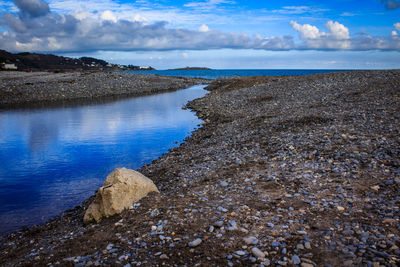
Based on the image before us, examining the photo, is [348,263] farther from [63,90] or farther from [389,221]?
[63,90]

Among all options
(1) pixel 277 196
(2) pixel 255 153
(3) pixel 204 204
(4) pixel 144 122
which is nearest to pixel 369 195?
(1) pixel 277 196

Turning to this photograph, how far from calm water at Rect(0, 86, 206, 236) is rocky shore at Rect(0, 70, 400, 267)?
1893 millimetres

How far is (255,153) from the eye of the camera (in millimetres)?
12312

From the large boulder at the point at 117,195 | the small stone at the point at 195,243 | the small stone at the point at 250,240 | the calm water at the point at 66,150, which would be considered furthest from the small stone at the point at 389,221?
the calm water at the point at 66,150

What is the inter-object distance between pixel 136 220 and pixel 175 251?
1.88 meters

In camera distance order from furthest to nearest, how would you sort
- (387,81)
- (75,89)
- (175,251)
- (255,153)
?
(75,89), (387,81), (255,153), (175,251)

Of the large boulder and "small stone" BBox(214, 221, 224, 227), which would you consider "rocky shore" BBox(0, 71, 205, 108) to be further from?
"small stone" BBox(214, 221, 224, 227)

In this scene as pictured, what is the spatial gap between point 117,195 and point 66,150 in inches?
453

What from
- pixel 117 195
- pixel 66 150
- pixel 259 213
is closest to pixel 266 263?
pixel 259 213

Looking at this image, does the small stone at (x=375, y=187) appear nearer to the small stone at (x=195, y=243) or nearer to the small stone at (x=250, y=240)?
the small stone at (x=250, y=240)

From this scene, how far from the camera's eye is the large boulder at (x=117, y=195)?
7.84 meters

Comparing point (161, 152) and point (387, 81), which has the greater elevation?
point (387, 81)

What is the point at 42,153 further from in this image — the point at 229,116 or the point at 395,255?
the point at 395,255

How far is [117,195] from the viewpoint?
314 inches
